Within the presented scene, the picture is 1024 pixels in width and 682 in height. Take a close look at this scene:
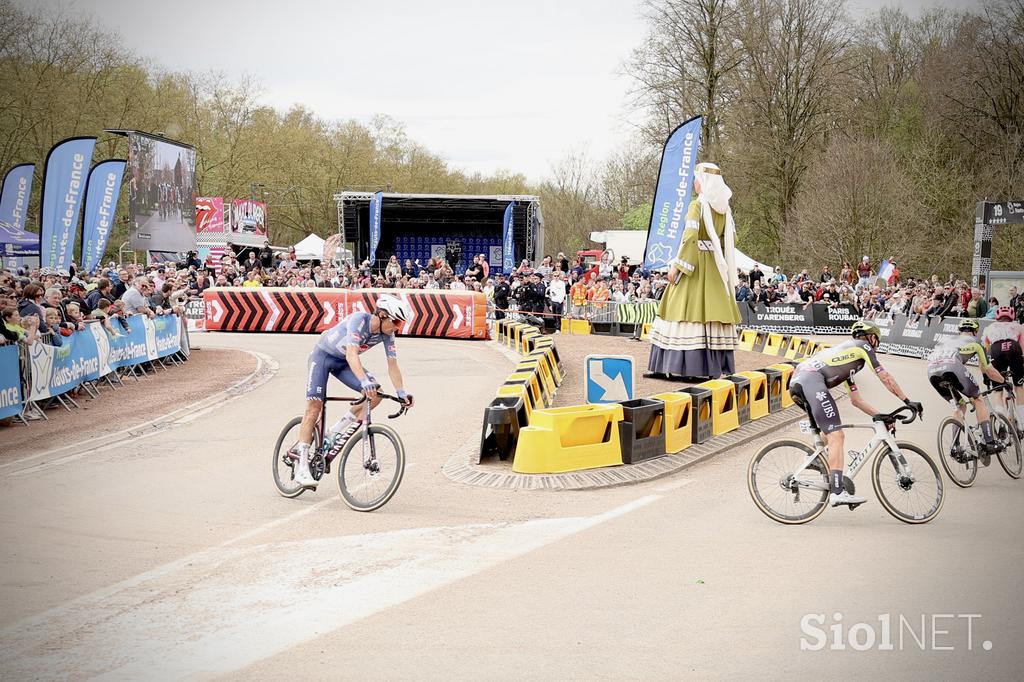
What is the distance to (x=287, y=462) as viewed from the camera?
30.9 feet

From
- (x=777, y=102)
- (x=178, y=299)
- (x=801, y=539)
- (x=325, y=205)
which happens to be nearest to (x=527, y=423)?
(x=801, y=539)

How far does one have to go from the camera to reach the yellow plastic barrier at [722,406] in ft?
43.9

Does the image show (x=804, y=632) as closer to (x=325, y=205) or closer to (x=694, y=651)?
(x=694, y=651)

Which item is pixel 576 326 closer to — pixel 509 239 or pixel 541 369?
pixel 509 239

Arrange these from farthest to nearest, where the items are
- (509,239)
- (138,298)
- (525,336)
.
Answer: (509,239) → (525,336) → (138,298)

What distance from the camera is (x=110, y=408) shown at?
15.1 meters

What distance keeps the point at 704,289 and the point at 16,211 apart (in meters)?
31.2

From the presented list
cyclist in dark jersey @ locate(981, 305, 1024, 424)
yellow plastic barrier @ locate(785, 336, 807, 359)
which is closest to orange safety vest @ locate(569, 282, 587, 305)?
yellow plastic barrier @ locate(785, 336, 807, 359)

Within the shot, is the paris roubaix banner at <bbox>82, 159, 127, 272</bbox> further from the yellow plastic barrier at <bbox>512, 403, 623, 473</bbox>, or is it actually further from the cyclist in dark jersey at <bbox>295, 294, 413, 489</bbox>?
the cyclist in dark jersey at <bbox>295, 294, 413, 489</bbox>

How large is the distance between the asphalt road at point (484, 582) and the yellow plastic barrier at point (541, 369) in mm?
4473

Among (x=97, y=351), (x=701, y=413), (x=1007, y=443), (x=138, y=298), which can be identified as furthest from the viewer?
(x=138, y=298)

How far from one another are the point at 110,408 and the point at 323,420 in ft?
23.2

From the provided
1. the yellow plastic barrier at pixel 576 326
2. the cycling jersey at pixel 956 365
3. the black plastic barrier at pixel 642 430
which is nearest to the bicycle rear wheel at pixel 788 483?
the black plastic barrier at pixel 642 430

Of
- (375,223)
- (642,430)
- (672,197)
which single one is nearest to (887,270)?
(672,197)
